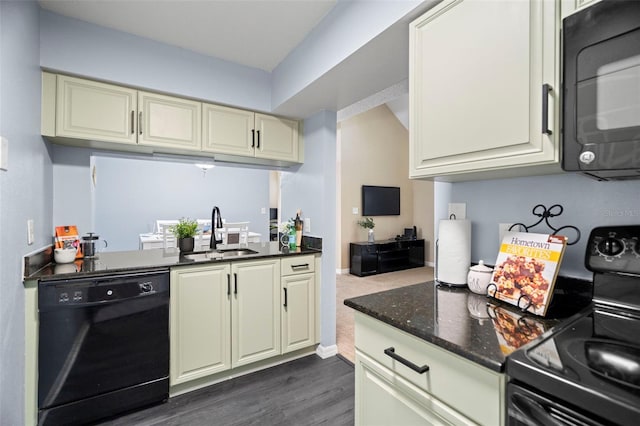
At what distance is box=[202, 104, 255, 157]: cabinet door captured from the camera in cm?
239

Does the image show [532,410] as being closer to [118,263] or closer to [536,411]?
[536,411]

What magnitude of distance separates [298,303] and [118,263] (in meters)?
1.34

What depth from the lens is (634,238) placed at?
3.12 ft

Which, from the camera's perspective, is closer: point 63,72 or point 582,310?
point 582,310

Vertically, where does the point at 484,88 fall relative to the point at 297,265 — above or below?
above

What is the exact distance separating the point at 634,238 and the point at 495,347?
2.00ft

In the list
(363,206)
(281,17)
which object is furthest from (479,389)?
(363,206)

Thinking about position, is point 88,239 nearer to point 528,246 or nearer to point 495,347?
point 495,347

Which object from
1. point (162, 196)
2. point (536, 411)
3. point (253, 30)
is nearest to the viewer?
point (536, 411)

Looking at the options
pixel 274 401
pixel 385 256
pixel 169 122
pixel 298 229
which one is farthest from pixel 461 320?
pixel 385 256

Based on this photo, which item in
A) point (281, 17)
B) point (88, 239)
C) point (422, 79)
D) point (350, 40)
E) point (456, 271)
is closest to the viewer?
point (422, 79)

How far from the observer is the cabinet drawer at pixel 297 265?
8.09ft

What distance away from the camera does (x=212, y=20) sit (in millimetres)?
1897

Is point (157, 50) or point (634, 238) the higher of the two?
point (157, 50)
